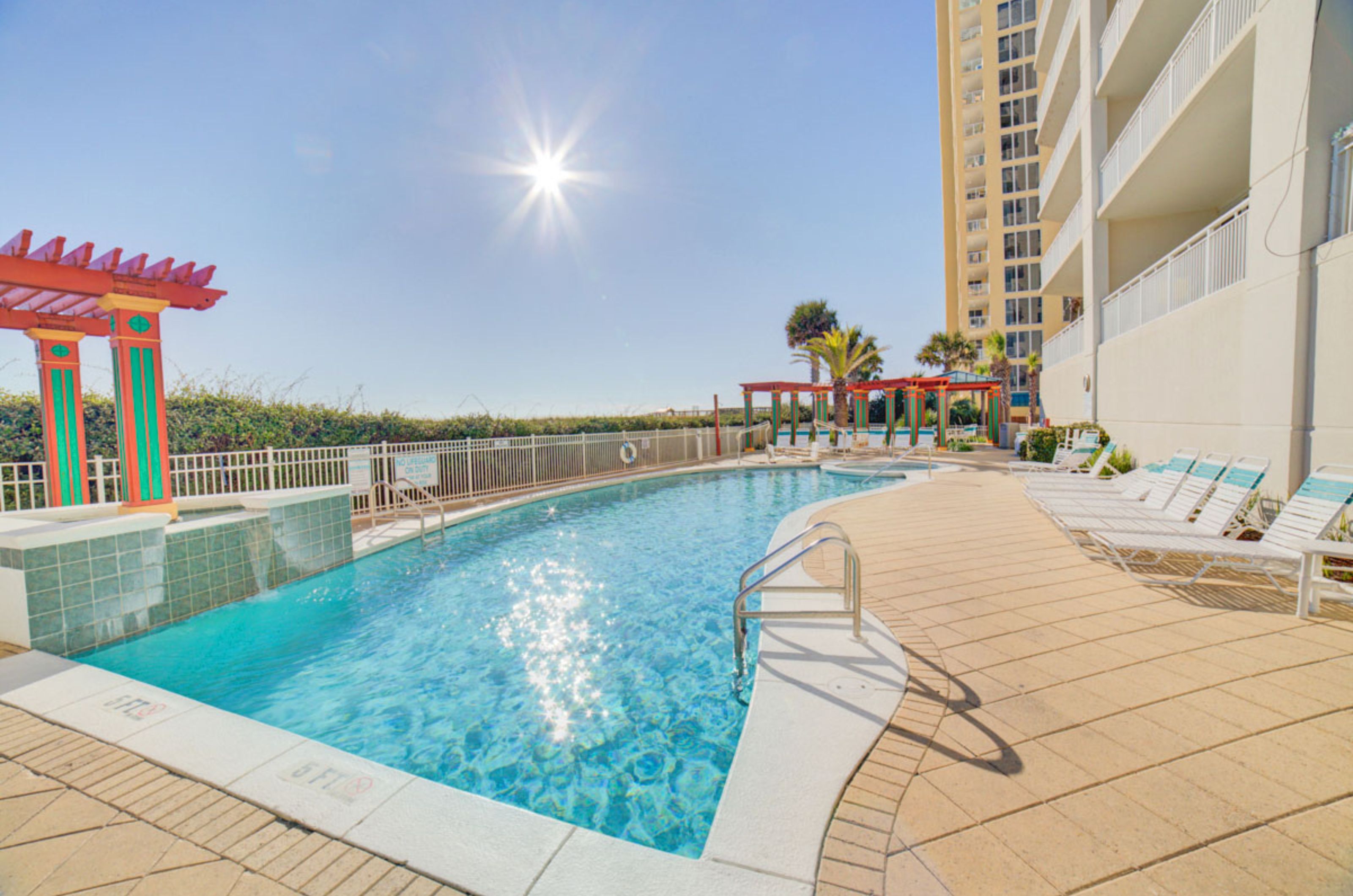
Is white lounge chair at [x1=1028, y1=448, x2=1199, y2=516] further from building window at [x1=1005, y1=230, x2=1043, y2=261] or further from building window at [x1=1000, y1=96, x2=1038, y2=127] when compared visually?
building window at [x1=1000, y1=96, x2=1038, y2=127]

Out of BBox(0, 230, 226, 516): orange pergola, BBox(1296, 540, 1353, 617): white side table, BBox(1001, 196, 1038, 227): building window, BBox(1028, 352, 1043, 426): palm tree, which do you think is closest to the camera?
BBox(1296, 540, 1353, 617): white side table

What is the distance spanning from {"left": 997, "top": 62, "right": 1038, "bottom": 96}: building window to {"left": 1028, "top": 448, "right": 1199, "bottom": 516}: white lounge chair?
39508 mm

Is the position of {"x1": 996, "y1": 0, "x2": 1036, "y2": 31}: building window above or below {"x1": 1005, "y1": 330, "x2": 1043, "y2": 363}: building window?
above

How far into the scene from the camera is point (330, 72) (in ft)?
32.6

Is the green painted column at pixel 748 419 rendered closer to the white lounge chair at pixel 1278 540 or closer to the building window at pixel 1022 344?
the white lounge chair at pixel 1278 540

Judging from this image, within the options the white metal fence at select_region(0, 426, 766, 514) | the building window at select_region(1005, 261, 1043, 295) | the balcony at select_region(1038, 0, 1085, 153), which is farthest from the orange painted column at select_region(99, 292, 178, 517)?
the building window at select_region(1005, 261, 1043, 295)

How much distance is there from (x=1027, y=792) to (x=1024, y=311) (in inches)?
1646

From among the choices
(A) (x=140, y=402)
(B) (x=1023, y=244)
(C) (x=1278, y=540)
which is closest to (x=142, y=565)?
(A) (x=140, y=402)

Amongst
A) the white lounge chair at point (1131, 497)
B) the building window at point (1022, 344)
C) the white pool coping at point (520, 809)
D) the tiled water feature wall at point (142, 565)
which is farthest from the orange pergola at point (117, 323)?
the building window at point (1022, 344)

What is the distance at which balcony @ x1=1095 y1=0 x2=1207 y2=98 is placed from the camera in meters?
9.48

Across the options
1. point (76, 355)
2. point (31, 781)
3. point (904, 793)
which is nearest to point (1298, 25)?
point (904, 793)

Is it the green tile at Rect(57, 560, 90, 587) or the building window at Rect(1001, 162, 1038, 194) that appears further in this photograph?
the building window at Rect(1001, 162, 1038, 194)

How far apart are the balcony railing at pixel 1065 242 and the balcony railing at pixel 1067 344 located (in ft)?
6.13

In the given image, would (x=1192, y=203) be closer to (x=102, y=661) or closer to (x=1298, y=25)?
(x=1298, y=25)
